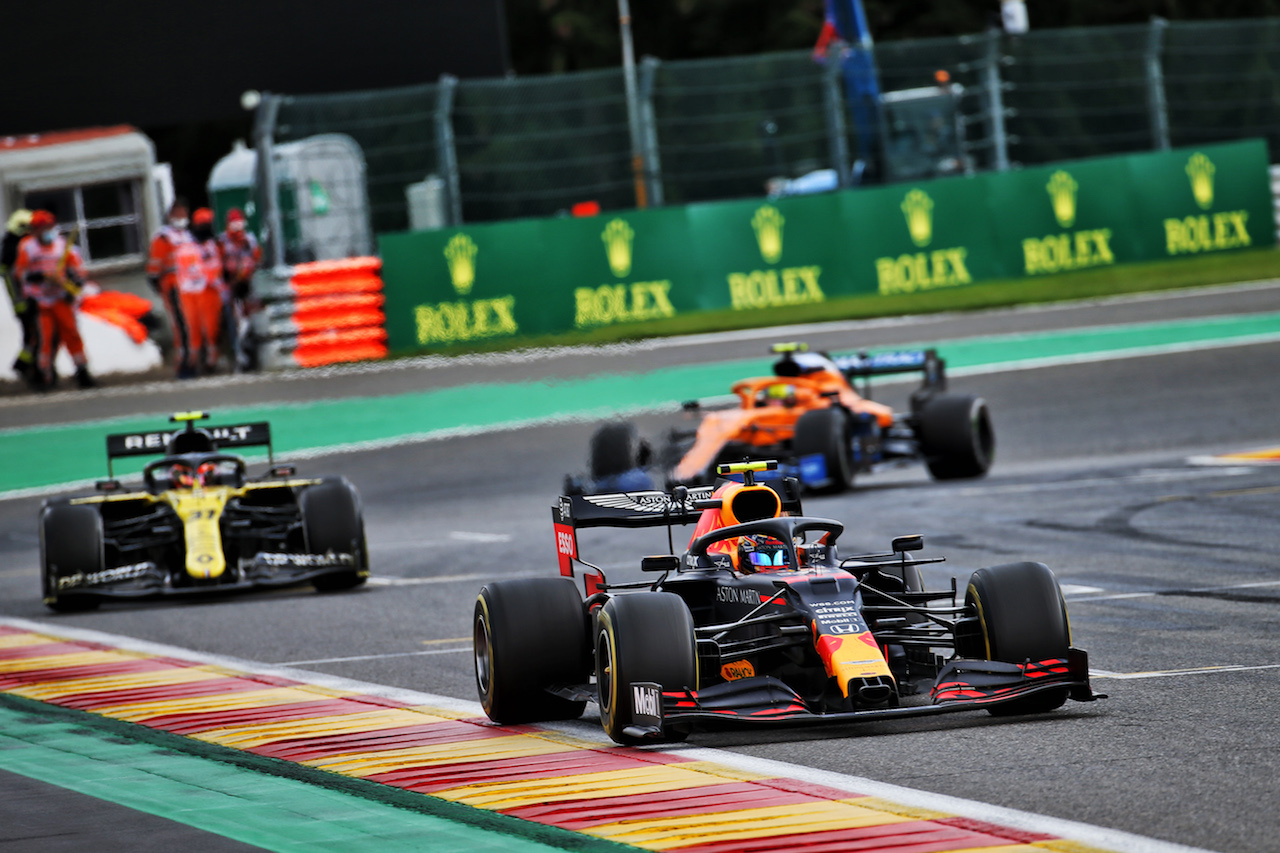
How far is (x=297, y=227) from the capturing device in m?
26.9

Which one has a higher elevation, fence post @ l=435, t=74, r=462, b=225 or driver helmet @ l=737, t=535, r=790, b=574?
fence post @ l=435, t=74, r=462, b=225

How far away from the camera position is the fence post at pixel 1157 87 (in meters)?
29.2

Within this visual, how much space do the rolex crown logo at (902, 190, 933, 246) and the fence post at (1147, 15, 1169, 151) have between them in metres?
3.93

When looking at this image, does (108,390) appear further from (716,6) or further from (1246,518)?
(716,6)

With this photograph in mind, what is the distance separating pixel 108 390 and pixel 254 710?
1755 cm

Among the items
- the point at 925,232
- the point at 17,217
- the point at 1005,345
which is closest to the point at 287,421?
the point at 17,217

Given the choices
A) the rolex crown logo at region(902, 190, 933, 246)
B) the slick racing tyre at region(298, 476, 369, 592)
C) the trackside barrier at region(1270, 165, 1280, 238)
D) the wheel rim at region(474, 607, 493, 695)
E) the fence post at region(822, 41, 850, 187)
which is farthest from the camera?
the trackside barrier at region(1270, 165, 1280, 238)

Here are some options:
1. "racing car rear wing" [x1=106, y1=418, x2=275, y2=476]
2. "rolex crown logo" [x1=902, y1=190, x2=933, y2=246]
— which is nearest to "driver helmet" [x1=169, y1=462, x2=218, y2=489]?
"racing car rear wing" [x1=106, y1=418, x2=275, y2=476]

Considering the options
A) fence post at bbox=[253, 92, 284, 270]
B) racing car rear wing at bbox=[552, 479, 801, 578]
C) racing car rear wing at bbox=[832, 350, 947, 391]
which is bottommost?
racing car rear wing at bbox=[552, 479, 801, 578]

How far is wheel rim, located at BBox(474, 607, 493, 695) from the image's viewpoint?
7.82m

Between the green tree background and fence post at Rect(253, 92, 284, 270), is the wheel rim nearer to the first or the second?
fence post at Rect(253, 92, 284, 270)

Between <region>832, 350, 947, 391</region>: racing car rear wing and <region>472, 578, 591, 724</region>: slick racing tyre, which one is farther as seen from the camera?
<region>832, 350, 947, 391</region>: racing car rear wing

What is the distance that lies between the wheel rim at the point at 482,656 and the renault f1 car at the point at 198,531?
15.7 feet

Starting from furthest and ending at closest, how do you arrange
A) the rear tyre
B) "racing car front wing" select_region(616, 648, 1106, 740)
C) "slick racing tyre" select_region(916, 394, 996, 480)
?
"slick racing tyre" select_region(916, 394, 996, 480)
the rear tyre
"racing car front wing" select_region(616, 648, 1106, 740)
